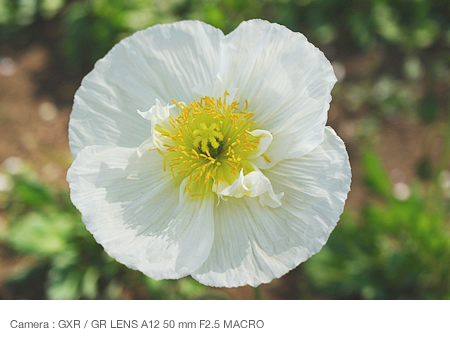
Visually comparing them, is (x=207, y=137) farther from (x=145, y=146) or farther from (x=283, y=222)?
(x=283, y=222)

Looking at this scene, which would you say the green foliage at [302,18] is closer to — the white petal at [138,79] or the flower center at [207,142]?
the white petal at [138,79]

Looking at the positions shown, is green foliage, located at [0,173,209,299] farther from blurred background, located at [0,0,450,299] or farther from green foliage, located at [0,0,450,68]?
green foliage, located at [0,0,450,68]

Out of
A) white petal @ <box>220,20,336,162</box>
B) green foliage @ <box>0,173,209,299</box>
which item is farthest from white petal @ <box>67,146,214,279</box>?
green foliage @ <box>0,173,209,299</box>

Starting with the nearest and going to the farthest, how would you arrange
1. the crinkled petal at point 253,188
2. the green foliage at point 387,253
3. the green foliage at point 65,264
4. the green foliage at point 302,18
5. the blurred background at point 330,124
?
the crinkled petal at point 253,188
the green foliage at point 387,253
the blurred background at point 330,124
the green foliage at point 65,264
the green foliage at point 302,18

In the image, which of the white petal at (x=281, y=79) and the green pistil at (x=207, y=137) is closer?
the white petal at (x=281, y=79)

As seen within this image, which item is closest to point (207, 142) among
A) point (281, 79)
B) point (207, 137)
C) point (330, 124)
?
point (207, 137)

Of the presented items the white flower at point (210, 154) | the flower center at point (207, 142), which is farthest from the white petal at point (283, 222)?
the flower center at point (207, 142)

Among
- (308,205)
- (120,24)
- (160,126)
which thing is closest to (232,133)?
(160,126)

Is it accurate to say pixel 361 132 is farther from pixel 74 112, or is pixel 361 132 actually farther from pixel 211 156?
pixel 74 112
